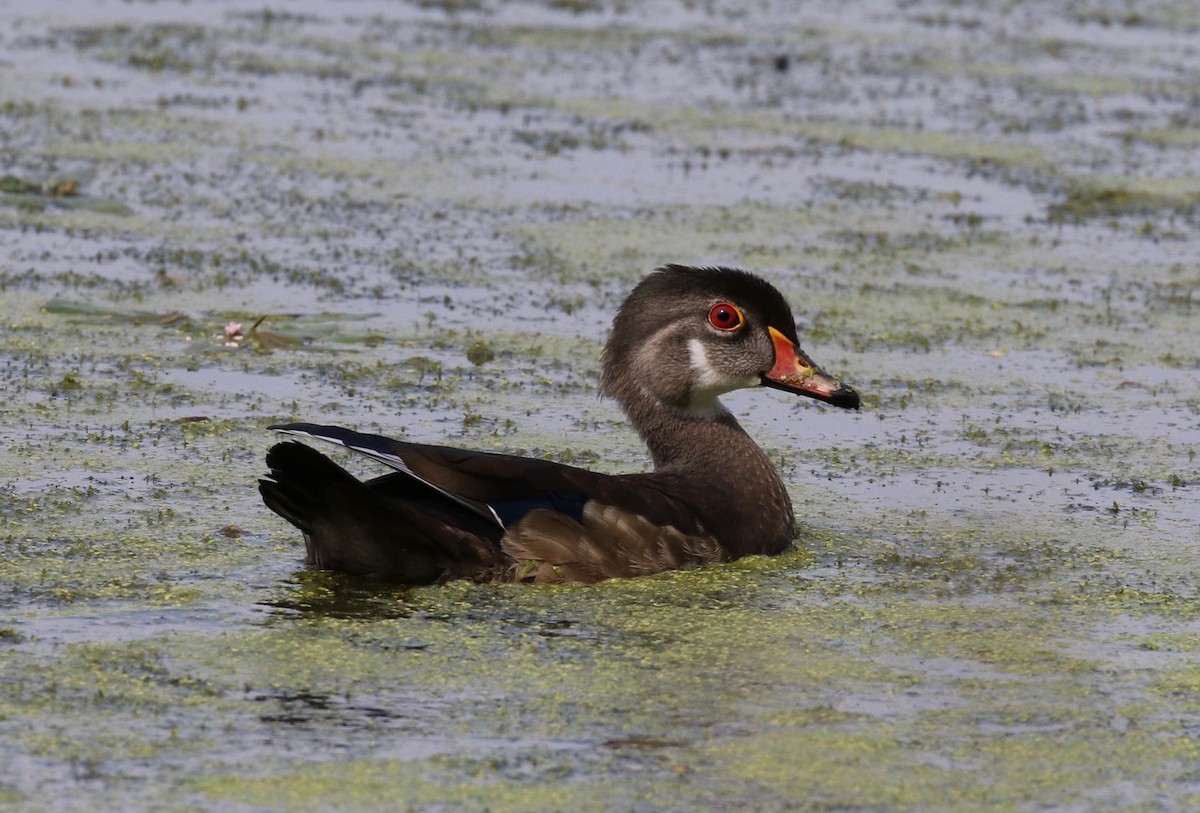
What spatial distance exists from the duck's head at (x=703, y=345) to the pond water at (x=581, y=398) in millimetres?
483

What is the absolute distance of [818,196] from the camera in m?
11.5

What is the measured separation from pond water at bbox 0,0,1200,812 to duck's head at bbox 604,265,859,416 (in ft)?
1.58

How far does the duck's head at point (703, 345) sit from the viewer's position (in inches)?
259

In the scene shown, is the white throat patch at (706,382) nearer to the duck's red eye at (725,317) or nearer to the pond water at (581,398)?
the duck's red eye at (725,317)

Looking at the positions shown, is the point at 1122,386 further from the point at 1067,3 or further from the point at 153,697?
the point at 1067,3

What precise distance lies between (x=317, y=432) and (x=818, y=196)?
21.3ft

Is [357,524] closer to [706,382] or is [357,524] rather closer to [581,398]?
[706,382]

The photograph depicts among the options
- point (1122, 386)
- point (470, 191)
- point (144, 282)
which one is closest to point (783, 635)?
point (1122, 386)

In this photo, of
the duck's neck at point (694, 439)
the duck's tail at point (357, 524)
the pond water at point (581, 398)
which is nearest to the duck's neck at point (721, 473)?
the duck's neck at point (694, 439)

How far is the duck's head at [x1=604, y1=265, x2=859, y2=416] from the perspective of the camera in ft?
21.6

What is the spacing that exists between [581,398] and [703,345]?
1.34 metres

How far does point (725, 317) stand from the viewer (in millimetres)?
6594

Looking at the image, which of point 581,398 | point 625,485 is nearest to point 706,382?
point 625,485

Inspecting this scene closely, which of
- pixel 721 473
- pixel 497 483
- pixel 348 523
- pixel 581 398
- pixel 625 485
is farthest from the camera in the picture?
pixel 581 398
